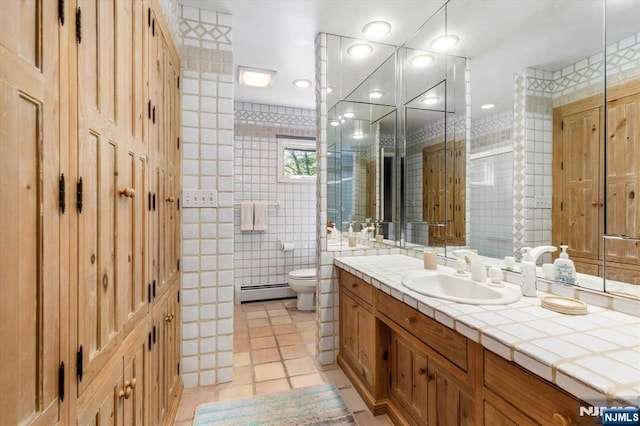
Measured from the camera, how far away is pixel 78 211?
697mm

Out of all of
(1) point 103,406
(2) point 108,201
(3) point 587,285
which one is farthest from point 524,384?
(2) point 108,201

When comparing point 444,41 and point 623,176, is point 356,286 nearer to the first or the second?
point 623,176

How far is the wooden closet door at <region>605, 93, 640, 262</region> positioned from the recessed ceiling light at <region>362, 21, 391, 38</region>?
1.45 m

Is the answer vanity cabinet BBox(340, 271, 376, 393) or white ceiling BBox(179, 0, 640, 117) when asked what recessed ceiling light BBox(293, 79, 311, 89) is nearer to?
white ceiling BBox(179, 0, 640, 117)

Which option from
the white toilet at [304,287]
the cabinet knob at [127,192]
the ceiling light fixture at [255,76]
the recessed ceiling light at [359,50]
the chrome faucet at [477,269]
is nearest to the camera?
the cabinet knob at [127,192]

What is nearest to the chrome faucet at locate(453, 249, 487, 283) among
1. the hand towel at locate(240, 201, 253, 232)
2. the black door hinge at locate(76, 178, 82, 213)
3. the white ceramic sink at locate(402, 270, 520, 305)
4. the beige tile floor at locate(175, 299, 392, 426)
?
the white ceramic sink at locate(402, 270, 520, 305)

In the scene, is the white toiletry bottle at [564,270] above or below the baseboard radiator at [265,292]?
above

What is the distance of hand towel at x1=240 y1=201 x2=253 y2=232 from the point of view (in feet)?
11.7

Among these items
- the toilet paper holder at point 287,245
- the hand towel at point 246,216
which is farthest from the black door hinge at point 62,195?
the toilet paper holder at point 287,245

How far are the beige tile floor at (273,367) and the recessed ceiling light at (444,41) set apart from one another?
228 cm

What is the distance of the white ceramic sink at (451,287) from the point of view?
4.33 ft

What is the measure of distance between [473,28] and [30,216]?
85.9 inches

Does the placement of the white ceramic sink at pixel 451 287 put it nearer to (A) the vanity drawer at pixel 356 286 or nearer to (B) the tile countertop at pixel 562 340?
(B) the tile countertop at pixel 562 340

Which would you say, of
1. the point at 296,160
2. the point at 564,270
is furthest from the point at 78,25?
the point at 296,160
